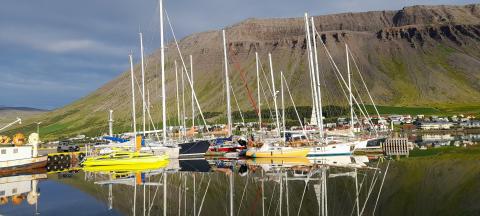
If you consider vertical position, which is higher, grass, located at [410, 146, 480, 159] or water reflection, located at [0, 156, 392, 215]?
grass, located at [410, 146, 480, 159]

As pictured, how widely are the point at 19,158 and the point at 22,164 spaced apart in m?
0.85

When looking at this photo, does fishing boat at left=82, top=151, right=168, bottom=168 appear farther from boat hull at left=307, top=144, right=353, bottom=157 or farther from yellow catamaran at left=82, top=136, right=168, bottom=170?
boat hull at left=307, top=144, right=353, bottom=157

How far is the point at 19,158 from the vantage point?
61812 millimetres

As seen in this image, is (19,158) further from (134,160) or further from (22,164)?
(134,160)

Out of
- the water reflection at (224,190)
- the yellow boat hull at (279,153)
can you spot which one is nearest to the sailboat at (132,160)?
the water reflection at (224,190)

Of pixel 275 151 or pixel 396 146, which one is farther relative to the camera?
pixel 396 146

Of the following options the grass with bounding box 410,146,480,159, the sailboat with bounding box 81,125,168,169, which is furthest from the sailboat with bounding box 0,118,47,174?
the grass with bounding box 410,146,480,159

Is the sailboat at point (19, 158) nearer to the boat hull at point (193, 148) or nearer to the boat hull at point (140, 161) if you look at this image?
the boat hull at point (140, 161)

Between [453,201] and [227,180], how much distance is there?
65.6ft

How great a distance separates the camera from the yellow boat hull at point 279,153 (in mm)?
64875

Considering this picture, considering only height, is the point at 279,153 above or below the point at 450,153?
above

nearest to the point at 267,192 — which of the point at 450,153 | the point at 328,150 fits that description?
the point at 328,150

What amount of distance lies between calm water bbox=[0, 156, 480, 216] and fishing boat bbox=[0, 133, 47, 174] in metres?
9.05

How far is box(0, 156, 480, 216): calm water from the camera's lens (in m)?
28.3
